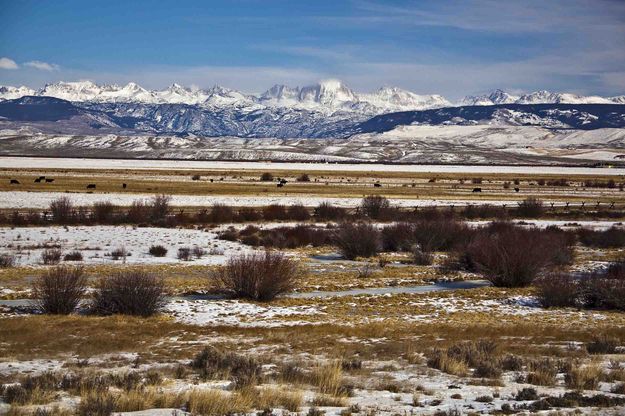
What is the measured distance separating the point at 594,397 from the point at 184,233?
113ft

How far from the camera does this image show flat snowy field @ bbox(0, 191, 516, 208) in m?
59.9

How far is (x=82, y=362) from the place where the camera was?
→ 13.7 m

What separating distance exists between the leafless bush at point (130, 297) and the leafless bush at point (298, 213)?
32633 millimetres

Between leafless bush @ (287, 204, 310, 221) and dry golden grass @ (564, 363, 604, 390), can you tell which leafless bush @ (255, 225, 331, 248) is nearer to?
leafless bush @ (287, 204, 310, 221)

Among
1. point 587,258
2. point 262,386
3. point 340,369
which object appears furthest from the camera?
point 587,258

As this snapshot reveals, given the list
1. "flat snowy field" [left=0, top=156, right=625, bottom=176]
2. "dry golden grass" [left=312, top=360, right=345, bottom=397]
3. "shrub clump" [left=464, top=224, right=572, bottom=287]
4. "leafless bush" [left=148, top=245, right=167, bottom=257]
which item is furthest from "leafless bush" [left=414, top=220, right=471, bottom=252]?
"flat snowy field" [left=0, top=156, right=625, bottom=176]

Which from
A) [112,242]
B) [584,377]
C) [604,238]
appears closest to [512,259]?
[584,377]

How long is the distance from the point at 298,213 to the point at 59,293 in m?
35.2

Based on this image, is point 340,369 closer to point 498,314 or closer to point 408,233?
point 498,314

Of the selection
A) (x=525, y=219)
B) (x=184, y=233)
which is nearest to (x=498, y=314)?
(x=184, y=233)

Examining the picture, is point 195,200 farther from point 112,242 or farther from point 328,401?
point 328,401

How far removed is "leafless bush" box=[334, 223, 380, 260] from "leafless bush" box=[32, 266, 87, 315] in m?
17.8

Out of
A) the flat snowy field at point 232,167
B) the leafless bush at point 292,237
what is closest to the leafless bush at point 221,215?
the leafless bush at point 292,237

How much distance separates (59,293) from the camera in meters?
19.7
